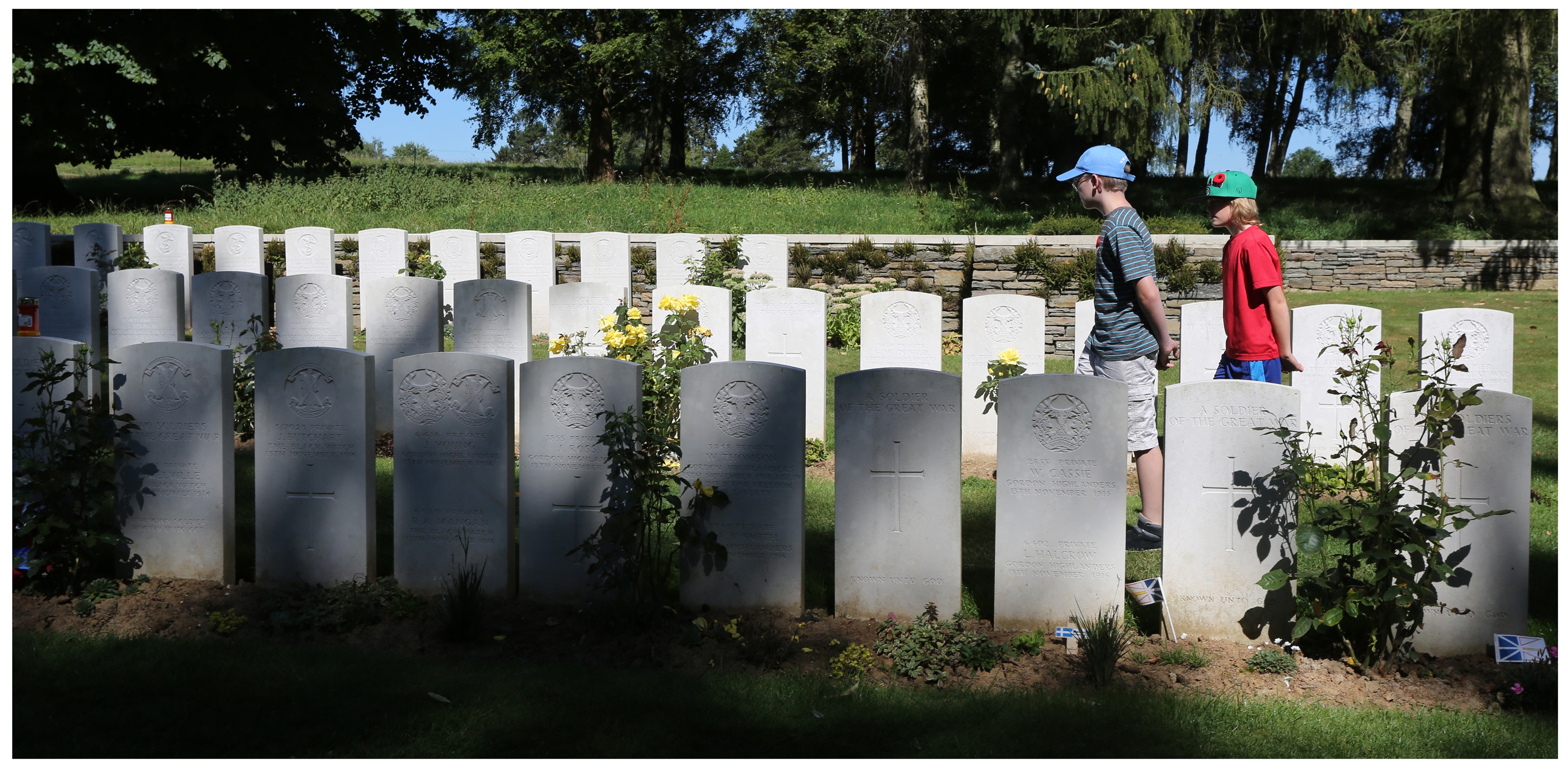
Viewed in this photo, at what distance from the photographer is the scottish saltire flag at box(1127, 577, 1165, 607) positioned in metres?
3.92

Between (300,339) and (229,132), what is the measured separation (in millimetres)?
16900

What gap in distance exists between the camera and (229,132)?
72.7ft

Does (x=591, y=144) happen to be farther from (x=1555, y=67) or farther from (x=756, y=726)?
(x=756, y=726)

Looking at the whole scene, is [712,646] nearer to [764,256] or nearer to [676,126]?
[764,256]

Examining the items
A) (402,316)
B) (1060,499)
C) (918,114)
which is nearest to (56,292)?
(402,316)

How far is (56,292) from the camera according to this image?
856 centimetres

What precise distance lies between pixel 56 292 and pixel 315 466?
6034mm

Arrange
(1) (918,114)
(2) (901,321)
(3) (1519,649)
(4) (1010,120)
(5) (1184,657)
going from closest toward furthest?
(3) (1519,649), (5) (1184,657), (2) (901,321), (4) (1010,120), (1) (918,114)

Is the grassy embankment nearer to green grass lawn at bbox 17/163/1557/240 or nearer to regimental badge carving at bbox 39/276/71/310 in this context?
green grass lawn at bbox 17/163/1557/240

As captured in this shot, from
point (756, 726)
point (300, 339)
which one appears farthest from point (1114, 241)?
point (300, 339)

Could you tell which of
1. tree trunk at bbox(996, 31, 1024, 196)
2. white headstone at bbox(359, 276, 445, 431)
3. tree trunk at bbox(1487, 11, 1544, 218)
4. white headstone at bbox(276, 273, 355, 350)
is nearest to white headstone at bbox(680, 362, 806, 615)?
white headstone at bbox(359, 276, 445, 431)

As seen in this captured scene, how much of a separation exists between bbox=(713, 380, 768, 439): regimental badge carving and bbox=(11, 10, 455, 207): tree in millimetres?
16533

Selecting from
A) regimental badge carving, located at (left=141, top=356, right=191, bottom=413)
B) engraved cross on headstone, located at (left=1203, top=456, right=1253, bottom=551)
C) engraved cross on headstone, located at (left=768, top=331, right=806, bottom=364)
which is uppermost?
engraved cross on headstone, located at (left=768, top=331, right=806, bottom=364)

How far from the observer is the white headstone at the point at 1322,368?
21.6ft
